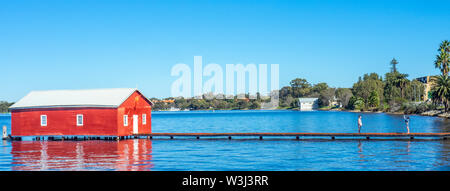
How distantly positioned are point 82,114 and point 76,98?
9.86 ft

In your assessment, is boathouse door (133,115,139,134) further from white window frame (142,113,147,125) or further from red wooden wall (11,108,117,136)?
red wooden wall (11,108,117,136)

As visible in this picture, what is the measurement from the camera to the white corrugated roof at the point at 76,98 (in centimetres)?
4866

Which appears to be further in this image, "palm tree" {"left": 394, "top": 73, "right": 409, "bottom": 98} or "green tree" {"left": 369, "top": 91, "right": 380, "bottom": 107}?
"green tree" {"left": 369, "top": 91, "right": 380, "bottom": 107}

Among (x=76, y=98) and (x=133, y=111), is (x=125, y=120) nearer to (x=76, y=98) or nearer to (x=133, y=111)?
(x=133, y=111)

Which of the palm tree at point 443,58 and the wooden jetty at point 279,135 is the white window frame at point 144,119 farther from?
the palm tree at point 443,58

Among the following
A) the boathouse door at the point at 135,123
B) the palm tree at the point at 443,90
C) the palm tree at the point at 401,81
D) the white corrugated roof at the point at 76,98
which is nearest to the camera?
the white corrugated roof at the point at 76,98

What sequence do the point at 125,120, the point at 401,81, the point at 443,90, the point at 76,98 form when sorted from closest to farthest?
the point at 125,120 → the point at 76,98 → the point at 443,90 → the point at 401,81

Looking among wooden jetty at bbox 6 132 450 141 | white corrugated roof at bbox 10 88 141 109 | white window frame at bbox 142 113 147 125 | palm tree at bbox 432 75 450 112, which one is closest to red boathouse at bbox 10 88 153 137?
white corrugated roof at bbox 10 88 141 109

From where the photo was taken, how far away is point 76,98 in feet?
167

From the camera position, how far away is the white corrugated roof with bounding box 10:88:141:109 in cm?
4866

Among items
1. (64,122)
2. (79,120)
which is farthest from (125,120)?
(64,122)

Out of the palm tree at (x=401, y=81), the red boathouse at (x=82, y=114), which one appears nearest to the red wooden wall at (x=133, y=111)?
the red boathouse at (x=82, y=114)

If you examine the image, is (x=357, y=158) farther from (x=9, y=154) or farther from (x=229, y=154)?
(x=9, y=154)
